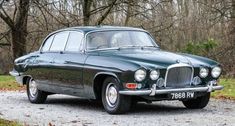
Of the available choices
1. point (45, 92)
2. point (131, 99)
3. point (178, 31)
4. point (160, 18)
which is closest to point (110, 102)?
point (131, 99)

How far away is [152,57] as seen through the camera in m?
10.0

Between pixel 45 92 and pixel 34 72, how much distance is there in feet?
1.70

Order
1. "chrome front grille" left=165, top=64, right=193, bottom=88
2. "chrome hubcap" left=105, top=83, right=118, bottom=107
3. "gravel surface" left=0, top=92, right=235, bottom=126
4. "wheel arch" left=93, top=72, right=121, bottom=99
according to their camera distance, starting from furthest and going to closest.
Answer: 1. "wheel arch" left=93, top=72, right=121, bottom=99
2. "chrome hubcap" left=105, top=83, right=118, bottom=107
3. "chrome front grille" left=165, top=64, right=193, bottom=88
4. "gravel surface" left=0, top=92, right=235, bottom=126

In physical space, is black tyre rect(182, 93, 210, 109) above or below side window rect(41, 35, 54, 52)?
below

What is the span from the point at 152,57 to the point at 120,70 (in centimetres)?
65

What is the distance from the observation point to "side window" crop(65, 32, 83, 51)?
454 inches

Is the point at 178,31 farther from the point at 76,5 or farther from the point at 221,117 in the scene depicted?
the point at 221,117

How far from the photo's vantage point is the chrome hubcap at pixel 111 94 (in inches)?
400

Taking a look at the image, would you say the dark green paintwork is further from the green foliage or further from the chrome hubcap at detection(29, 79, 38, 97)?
the green foliage

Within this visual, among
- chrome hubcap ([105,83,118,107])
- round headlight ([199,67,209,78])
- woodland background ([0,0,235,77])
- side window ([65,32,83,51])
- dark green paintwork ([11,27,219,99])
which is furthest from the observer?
woodland background ([0,0,235,77])

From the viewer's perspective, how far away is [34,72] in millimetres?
12852

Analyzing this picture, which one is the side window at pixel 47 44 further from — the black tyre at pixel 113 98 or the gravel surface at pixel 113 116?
the black tyre at pixel 113 98

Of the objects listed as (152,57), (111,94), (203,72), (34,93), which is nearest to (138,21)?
(34,93)

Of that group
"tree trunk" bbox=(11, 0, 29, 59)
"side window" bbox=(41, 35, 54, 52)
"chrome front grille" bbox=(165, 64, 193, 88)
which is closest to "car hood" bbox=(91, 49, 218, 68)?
"chrome front grille" bbox=(165, 64, 193, 88)
